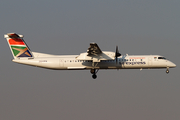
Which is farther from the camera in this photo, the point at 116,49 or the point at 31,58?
the point at 31,58

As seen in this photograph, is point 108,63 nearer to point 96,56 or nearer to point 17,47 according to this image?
point 96,56

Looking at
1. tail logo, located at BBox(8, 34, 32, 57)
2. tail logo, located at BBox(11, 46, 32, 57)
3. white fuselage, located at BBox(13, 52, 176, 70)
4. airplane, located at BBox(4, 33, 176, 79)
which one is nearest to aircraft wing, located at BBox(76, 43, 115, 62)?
airplane, located at BBox(4, 33, 176, 79)

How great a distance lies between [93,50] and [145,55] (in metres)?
6.52

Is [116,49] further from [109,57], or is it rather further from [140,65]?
[140,65]

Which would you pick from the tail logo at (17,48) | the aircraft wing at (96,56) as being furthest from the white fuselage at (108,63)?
the tail logo at (17,48)

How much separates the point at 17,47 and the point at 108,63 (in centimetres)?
1049

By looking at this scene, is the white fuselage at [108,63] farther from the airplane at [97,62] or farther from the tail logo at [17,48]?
the tail logo at [17,48]

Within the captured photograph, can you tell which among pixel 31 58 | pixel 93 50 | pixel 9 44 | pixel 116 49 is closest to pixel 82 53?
pixel 93 50

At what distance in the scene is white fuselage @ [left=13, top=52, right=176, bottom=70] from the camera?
32500mm

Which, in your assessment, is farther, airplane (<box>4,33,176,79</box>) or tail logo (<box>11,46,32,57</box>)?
tail logo (<box>11,46,32,57</box>)

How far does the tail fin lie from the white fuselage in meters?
1.21

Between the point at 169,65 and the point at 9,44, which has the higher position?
the point at 9,44

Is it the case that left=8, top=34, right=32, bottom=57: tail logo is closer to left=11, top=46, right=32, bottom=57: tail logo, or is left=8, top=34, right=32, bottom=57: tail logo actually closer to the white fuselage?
left=11, top=46, right=32, bottom=57: tail logo

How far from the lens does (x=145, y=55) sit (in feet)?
109
